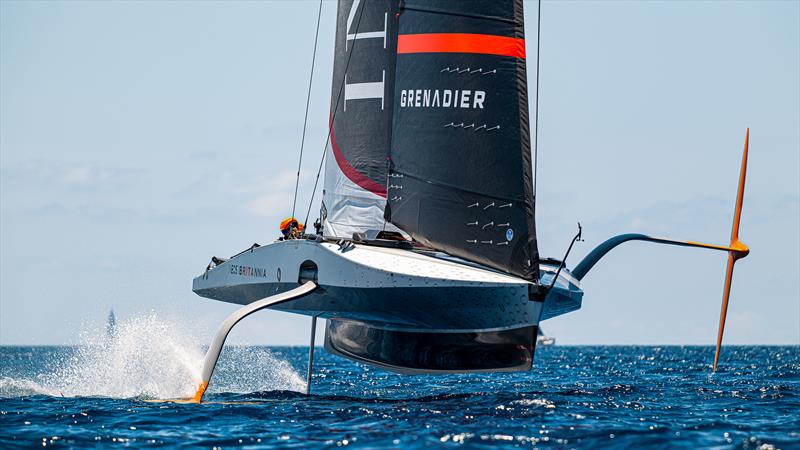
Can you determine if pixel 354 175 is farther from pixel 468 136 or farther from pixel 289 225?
pixel 468 136

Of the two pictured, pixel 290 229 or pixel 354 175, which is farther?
pixel 354 175

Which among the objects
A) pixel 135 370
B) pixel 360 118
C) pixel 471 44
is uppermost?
pixel 471 44

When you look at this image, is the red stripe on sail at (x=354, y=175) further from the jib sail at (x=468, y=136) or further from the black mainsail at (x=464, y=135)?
the jib sail at (x=468, y=136)

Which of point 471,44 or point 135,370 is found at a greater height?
point 471,44

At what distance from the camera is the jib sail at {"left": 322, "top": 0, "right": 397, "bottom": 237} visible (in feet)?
56.3

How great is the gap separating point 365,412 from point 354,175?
17.4 feet

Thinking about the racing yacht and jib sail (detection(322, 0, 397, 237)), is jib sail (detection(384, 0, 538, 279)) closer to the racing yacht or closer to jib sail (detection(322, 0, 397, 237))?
the racing yacht

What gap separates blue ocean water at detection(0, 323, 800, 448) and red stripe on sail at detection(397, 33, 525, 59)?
4.60 meters

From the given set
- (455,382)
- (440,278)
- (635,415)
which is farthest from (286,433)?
(455,382)

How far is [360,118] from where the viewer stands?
17531mm

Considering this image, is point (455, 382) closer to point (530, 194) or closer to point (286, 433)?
point (530, 194)

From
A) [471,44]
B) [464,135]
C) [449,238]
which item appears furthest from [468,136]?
[449,238]

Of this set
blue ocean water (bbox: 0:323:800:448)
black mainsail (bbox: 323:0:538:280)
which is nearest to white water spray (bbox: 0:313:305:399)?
blue ocean water (bbox: 0:323:800:448)

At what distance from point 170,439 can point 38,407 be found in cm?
391
